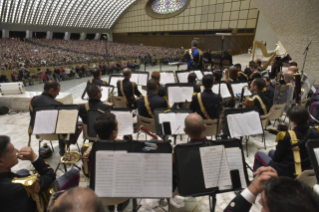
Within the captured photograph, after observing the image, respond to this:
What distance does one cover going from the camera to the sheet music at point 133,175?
5.61 ft

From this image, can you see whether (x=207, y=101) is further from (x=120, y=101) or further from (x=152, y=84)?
(x=120, y=101)

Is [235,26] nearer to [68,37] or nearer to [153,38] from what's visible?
[153,38]

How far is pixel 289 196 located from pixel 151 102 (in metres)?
3.09

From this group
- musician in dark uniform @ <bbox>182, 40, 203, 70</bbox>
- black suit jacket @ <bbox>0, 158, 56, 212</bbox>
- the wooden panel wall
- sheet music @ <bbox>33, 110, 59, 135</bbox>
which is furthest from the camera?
the wooden panel wall

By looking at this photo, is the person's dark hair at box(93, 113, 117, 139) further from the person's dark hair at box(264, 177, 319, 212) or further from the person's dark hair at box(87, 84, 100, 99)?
the person's dark hair at box(264, 177, 319, 212)

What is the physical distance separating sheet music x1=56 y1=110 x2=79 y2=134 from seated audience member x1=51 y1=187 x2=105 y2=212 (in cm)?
214

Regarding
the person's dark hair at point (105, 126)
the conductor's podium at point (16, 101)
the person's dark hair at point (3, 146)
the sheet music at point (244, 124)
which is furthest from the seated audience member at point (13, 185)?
the conductor's podium at point (16, 101)

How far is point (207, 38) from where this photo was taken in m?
29.8

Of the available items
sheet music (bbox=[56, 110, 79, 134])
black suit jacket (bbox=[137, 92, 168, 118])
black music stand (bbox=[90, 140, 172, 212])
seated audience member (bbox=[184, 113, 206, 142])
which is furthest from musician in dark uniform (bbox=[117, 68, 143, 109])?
black music stand (bbox=[90, 140, 172, 212])

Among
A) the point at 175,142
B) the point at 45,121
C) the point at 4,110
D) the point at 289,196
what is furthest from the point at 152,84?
the point at 4,110

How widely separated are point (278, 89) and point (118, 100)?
4.23 meters

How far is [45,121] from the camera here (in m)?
2.96

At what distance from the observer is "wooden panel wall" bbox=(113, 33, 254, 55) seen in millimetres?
25122

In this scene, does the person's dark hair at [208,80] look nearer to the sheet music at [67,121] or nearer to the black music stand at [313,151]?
the black music stand at [313,151]
